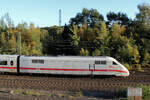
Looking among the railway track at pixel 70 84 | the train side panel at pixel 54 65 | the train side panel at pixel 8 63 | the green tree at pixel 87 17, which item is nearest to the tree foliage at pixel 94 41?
the green tree at pixel 87 17

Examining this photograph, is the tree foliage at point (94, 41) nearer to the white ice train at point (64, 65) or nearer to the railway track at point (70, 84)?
the white ice train at point (64, 65)

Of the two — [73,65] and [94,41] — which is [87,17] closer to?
[94,41]

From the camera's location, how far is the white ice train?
23750 mm

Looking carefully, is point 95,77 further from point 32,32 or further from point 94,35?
point 32,32

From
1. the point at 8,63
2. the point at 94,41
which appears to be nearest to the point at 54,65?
the point at 8,63

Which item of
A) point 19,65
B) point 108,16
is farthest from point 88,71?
point 108,16

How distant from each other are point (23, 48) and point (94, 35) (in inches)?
705

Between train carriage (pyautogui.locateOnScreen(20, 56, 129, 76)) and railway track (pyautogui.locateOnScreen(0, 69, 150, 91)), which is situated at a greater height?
train carriage (pyautogui.locateOnScreen(20, 56, 129, 76))

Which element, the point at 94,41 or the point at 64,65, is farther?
the point at 94,41

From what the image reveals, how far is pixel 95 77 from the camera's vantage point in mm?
25594

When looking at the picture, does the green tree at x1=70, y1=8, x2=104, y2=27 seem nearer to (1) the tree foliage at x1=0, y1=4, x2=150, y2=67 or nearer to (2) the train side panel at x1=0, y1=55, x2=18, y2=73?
(1) the tree foliage at x1=0, y1=4, x2=150, y2=67

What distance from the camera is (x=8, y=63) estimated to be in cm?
2617

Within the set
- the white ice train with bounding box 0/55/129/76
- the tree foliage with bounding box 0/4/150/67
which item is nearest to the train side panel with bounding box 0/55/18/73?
the white ice train with bounding box 0/55/129/76

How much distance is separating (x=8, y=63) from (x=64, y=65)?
314 inches
